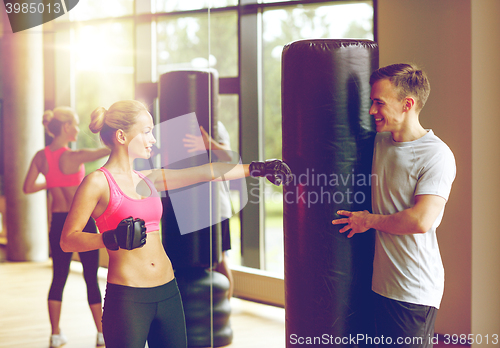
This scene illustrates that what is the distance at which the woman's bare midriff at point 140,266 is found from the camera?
150 cm

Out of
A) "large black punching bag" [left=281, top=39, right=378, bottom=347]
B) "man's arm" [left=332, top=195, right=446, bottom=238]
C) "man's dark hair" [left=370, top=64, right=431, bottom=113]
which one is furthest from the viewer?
"large black punching bag" [left=281, top=39, right=378, bottom=347]

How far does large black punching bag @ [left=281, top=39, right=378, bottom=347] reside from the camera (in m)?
1.68

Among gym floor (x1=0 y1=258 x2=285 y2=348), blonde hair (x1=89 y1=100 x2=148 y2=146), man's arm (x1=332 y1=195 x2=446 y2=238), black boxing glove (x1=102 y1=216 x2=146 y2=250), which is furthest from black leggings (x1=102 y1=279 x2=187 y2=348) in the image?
Answer: man's arm (x1=332 y1=195 x2=446 y2=238)

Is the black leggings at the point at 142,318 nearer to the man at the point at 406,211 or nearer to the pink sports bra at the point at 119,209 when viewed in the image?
the pink sports bra at the point at 119,209

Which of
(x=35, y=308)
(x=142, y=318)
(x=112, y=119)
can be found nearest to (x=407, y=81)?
(x=112, y=119)

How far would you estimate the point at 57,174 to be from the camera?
219 cm

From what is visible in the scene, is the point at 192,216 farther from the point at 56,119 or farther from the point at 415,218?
the point at 415,218

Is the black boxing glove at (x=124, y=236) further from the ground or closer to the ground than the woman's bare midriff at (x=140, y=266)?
further from the ground

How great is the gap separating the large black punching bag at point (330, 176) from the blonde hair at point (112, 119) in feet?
1.99

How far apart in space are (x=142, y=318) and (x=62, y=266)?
3.19ft

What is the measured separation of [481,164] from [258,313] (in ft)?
5.75

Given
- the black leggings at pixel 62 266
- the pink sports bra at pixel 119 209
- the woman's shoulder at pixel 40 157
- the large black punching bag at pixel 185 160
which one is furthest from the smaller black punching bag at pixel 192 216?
the pink sports bra at pixel 119 209

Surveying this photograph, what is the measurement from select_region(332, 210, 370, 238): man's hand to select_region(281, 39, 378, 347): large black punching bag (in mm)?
33

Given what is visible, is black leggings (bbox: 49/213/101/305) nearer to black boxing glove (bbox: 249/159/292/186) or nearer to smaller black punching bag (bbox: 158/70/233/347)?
smaller black punching bag (bbox: 158/70/233/347)
